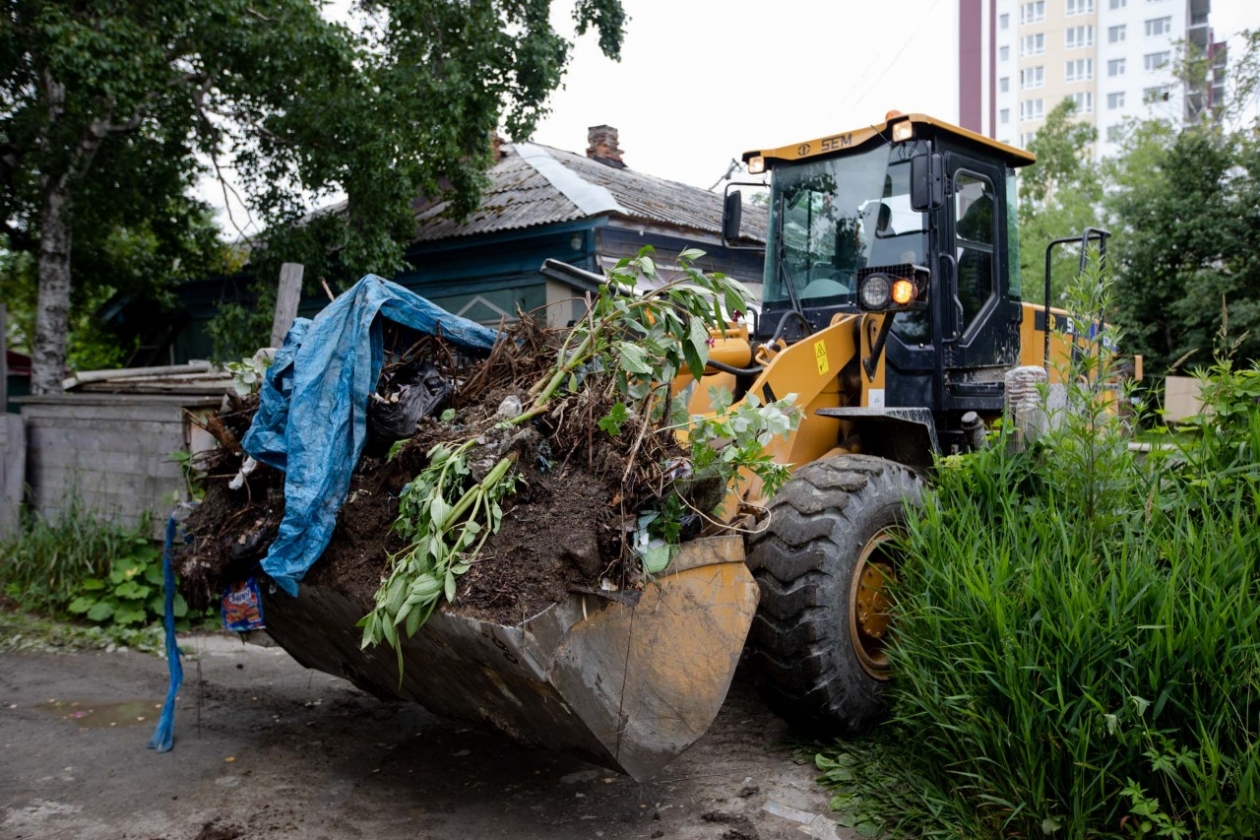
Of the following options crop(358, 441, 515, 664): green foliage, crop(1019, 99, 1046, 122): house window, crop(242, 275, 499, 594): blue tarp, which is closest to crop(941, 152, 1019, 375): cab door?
crop(242, 275, 499, 594): blue tarp

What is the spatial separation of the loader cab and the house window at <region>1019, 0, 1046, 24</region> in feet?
226

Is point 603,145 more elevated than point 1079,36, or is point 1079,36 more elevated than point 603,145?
point 1079,36

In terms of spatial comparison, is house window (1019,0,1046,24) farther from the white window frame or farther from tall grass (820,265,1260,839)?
tall grass (820,265,1260,839)

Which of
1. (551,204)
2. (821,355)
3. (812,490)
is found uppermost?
(551,204)

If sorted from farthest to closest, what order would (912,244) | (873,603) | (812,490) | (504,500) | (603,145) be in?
(603,145), (912,244), (873,603), (812,490), (504,500)

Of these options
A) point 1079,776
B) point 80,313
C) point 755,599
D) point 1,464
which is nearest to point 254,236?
point 1,464

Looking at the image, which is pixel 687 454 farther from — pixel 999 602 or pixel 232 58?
pixel 232 58

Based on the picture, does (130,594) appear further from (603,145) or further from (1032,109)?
(1032,109)

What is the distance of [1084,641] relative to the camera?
3.21 meters

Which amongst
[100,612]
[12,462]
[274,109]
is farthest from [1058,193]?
[100,612]

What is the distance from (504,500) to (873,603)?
6.11ft

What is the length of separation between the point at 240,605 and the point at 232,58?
6.92 meters

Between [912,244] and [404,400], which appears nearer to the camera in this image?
[404,400]

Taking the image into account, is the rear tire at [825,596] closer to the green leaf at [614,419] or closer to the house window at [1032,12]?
the green leaf at [614,419]
